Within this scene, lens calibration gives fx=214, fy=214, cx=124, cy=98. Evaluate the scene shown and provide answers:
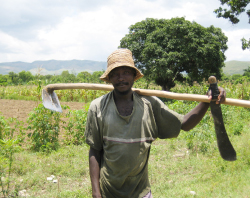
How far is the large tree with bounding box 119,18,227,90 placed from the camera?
53.0ft

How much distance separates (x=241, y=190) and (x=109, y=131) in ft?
8.88

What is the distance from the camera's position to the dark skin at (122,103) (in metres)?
1.48

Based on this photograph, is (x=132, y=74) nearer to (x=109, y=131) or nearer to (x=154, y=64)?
(x=109, y=131)

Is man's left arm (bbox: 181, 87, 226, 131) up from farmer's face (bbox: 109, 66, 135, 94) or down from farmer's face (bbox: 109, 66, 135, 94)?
down

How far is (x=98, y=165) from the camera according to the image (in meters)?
1.55

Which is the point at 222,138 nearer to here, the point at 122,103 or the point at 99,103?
the point at 122,103

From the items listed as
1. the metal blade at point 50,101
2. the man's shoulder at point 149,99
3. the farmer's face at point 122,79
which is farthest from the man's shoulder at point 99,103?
the metal blade at point 50,101


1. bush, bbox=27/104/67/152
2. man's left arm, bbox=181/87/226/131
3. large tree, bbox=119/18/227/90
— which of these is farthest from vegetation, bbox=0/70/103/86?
large tree, bbox=119/18/227/90

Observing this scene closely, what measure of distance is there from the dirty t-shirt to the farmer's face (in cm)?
10

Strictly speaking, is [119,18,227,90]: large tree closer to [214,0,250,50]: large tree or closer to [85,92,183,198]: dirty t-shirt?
[214,0,250,50]: large tree

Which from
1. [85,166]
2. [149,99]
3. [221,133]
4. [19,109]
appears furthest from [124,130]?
[19,109]

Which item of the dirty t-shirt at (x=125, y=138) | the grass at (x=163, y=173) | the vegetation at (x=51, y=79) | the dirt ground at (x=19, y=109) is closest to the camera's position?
the dirty t-shirt at (x=125, y=138)

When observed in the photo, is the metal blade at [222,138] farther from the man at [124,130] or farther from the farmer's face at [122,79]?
the farmer's face at [122,79]

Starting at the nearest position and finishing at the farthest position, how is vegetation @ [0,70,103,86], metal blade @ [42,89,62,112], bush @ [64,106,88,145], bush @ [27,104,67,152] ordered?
metal blade @ [42,89,62,112]
bush @ [27,104,67,152]
bush @ [64,106,88,145]
vegetation @ [0,70,103,86]
